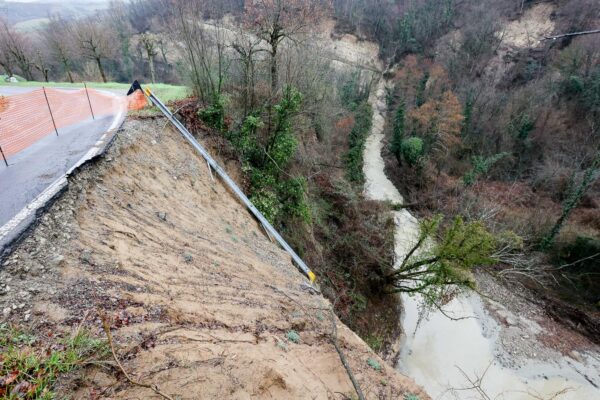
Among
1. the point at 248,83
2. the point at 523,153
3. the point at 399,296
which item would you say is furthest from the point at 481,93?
the point at 248,83

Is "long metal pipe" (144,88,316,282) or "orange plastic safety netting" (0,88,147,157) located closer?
"orange plastic safety netting" (0,88,147,157)

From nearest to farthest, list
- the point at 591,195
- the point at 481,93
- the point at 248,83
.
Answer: the point at 248,83
the point at 591,195
the point at 481,93

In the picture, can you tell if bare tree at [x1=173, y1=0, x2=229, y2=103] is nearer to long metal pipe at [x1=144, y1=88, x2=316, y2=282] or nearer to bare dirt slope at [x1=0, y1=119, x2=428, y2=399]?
long metal pipe at [x1=144, y1=88, x2=316, y2=282]

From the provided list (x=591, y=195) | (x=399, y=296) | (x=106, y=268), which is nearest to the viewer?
(x=106, y=268)

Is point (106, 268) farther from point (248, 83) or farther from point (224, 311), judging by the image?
point (248, 83)

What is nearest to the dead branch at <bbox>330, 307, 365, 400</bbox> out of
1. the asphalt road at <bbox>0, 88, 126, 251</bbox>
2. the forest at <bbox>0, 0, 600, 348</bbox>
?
the asphalt road at <bbox>0, 88, 126, 251</bbox>

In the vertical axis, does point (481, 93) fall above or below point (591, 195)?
above

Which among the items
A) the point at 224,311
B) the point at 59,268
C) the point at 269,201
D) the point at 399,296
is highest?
the point at 59,268
